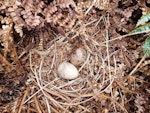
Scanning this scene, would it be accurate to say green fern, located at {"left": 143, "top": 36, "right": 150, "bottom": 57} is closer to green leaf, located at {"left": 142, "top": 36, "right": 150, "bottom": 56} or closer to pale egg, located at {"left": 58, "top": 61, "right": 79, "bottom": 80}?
green leaf, located at {"left": 142, "top": 36, "right": 150, "bottom": 56}

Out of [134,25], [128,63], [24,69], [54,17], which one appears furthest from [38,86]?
[134,25]

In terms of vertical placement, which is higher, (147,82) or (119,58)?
(119,58)

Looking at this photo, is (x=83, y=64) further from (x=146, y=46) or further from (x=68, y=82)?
(x=146, y=46)

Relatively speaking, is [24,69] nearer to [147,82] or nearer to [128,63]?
[128,63]

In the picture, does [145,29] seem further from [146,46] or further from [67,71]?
[67,71]

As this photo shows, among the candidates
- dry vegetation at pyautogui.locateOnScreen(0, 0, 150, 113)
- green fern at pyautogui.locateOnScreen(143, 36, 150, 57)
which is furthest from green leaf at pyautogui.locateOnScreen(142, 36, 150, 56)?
dry vegetation at pyautogui.locateOnScreen(0, 0, 150, 113)

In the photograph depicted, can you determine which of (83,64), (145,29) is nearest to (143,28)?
(145,29)

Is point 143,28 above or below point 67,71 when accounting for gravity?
above

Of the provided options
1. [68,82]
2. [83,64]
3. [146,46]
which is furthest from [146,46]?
[68,82]

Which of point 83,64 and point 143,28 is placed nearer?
point 143,28
